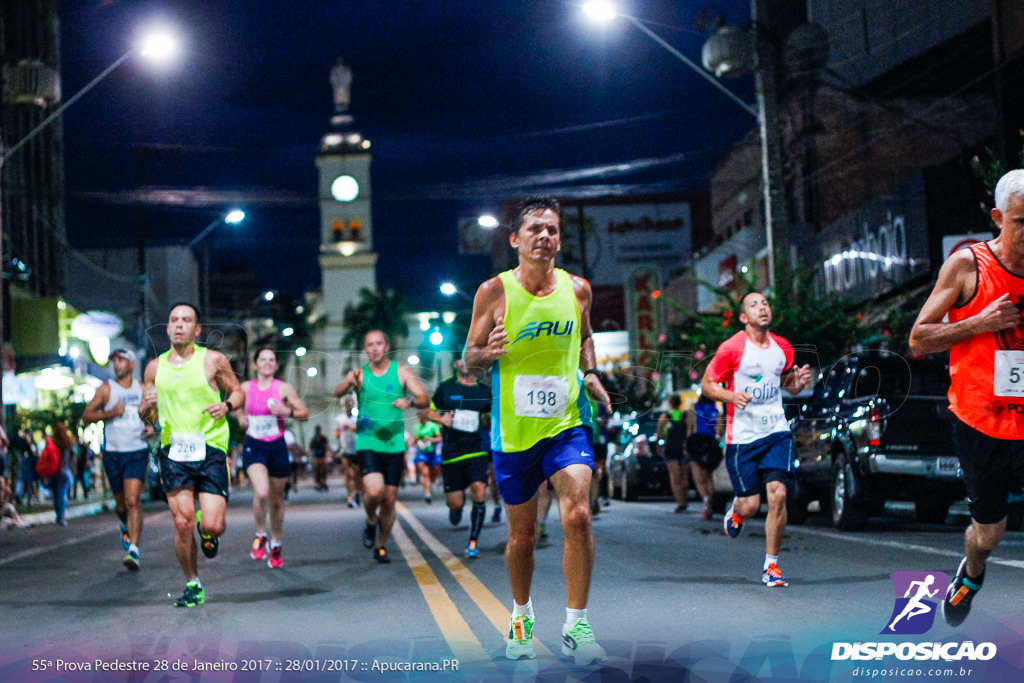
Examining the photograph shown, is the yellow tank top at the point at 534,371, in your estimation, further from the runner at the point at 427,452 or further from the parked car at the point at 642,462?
the runner at the point at 427,452

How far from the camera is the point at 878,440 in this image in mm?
14211

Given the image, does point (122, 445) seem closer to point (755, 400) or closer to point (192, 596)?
point (192, 596)

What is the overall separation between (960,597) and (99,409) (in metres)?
9.40

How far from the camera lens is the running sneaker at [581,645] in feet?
20.0

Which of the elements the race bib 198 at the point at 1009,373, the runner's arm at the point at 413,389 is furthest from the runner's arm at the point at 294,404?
the race bib 198 at the point at 1009,373

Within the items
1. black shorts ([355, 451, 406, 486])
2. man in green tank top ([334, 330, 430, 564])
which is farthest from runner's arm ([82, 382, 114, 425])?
black shorts ([355, 451, 406, 486])

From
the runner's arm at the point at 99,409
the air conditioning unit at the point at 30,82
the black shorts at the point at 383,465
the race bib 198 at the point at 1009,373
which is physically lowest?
the black shorts at the point at 383,465

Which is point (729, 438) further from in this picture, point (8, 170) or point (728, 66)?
point (8, 170)

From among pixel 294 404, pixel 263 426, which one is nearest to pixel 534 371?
pixel 294 404

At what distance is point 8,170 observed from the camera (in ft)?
148

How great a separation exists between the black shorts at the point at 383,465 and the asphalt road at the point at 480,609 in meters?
0.79

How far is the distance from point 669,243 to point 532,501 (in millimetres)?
70807

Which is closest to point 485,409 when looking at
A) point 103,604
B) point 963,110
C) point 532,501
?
point 103,604
